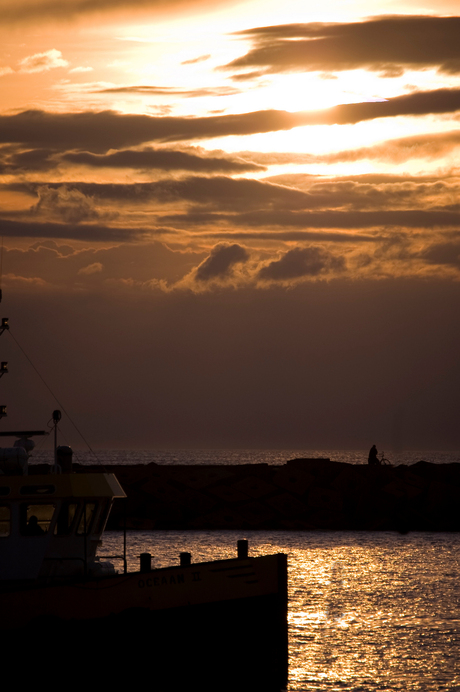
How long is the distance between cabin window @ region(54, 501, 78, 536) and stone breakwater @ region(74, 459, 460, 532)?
38493mm

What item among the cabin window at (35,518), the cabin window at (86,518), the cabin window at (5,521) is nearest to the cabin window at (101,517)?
the cabin window at (86,518)

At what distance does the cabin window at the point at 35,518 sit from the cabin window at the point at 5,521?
0.80 feet

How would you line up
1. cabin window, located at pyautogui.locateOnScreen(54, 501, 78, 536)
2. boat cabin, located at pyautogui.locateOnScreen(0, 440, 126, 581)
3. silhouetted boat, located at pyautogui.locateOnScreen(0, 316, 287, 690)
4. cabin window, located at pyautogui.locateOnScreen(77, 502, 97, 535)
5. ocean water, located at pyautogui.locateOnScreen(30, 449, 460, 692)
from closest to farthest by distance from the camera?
silhouetted boat, located at pyautogui.locateOnScreen(0, 316, 287, 690), boat cabin, located at pyautogui.locateOnScreen(0, 440, 126, 581), cabin window, located at pyautogui.locateOnScreen(54, 501, 78, 536), cabin window, located at pyautogui.locateOnScreen(77, 502, 97, 535), ocean water, located at pyautogui.locateOnScreen(30, 449, 460, 692)

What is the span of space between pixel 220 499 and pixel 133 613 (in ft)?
134

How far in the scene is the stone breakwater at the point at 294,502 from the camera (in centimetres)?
5741

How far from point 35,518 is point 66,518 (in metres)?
0.63

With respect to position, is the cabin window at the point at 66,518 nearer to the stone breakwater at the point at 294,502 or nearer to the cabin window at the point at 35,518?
the cabin window at the point at 35,518

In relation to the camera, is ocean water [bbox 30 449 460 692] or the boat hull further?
ocean water [bbox 30 449 460 692]

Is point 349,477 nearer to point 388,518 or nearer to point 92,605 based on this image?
point 388,518

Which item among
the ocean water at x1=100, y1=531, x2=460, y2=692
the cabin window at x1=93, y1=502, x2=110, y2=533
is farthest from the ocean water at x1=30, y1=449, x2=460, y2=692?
the cabin window at x1=93, y1=502, x2=110, y2=533

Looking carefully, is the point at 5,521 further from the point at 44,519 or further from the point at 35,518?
the point at 44,519

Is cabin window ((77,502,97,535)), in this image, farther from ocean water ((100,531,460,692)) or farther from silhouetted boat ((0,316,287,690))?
ocean water ((100,531,460,692))

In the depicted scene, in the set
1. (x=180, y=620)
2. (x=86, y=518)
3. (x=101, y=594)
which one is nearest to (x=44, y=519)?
(x=86, y=518)

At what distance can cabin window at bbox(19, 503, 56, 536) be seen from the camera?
18.5 metres
